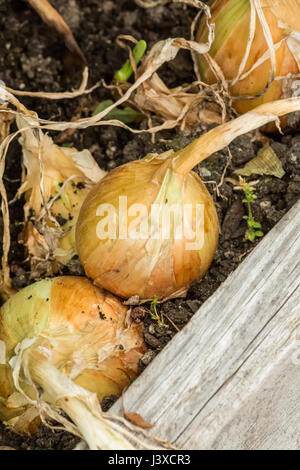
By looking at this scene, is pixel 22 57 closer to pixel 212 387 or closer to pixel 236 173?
pixel 236 173

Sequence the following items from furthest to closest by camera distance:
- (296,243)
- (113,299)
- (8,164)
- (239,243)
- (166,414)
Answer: (8,164), (239,243), (113,299), (296,243), (166,414)

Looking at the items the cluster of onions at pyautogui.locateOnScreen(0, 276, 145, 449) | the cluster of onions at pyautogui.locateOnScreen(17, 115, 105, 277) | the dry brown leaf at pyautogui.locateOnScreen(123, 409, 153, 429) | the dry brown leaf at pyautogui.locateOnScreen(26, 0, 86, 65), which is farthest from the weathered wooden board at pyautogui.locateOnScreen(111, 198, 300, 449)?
the dry brown leaf at pyautogui.locateOnScreen(26, 0, 86, 65)

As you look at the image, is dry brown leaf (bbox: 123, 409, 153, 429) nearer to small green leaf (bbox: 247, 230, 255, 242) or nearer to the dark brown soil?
the dark brown soil

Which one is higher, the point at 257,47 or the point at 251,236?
the point at 257,47

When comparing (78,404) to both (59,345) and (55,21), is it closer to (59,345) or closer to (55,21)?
(59,345)

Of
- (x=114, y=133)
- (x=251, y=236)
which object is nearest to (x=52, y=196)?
(x=114, y=133)

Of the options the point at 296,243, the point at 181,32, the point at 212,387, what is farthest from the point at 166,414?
the point at 181,32

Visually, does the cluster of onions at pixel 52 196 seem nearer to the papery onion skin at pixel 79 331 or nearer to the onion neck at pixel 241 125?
the papery onion skin at pixel 79 331
